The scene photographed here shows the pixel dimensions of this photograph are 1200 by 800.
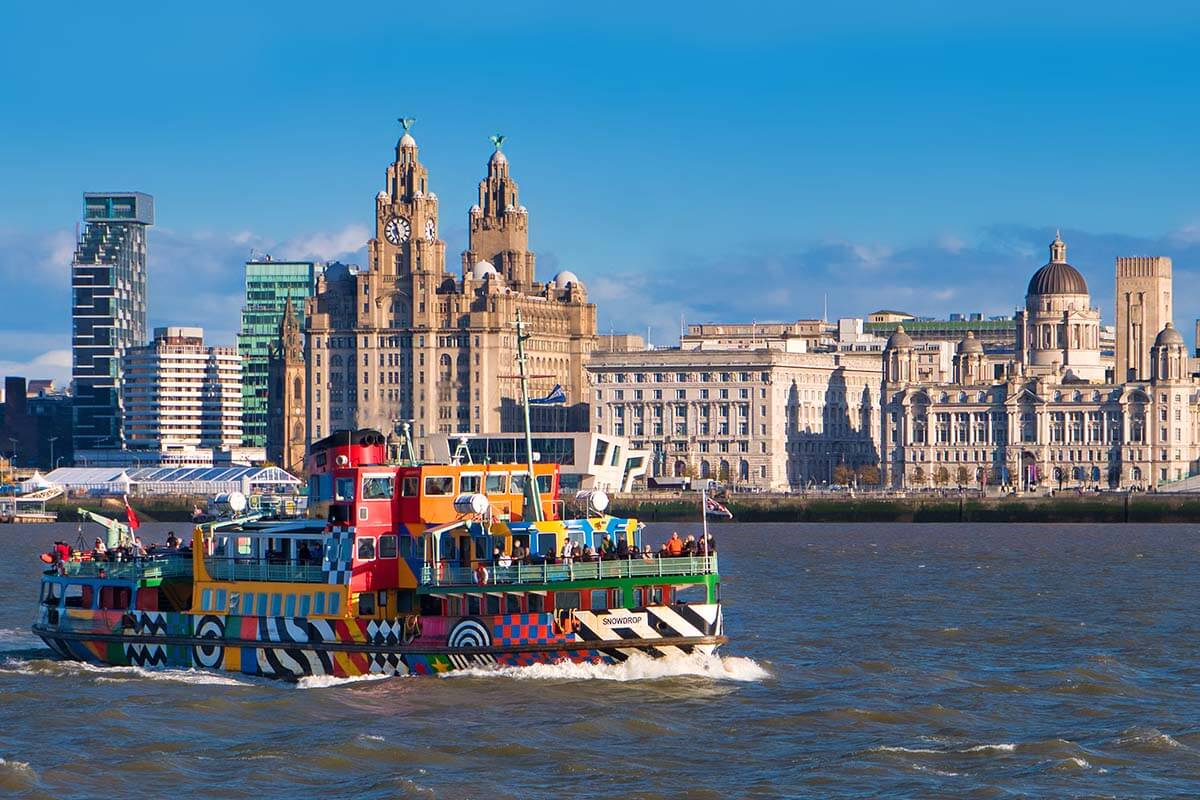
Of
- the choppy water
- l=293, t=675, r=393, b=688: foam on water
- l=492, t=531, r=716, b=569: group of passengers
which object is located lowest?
the choppy water

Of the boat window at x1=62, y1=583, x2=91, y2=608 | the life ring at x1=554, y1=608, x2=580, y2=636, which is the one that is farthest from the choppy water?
the boat window at x1=62, y1=583, x2=91, y2=608

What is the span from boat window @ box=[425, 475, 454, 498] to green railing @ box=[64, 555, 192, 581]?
736 centimetres

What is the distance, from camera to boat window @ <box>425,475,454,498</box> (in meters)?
60.1

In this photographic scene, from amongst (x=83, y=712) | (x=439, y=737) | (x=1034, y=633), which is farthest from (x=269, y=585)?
(x=1034, y=633)

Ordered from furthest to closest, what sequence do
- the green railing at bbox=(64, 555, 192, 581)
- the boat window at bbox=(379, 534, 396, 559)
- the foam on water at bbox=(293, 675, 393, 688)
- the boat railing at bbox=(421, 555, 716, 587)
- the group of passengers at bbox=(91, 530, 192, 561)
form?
the group of passengers at bbox=(91, 530, 192, 561), the green railing at bbox=(64, 555, 192, 581), the boat window at bbox=(379, 534, 396, 559), the foam on water at bbox=(293, 675, 393, 688), the boat railing at bbox=(421, 555, 716, 587)

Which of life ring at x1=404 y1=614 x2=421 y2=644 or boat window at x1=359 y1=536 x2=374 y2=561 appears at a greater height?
boat window at x1=359 y1=536 x2=374 y2=561

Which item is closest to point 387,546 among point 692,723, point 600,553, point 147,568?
point 600,553

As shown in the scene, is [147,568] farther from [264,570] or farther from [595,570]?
[595,570]

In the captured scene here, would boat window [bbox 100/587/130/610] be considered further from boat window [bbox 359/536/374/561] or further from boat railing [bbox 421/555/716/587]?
boat railing [bbox 421/555/716/587]

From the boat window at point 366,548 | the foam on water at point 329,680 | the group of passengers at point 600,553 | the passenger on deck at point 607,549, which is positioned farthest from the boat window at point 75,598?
the passenger on deck at point 607,549

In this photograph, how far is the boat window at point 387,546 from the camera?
5969 cm

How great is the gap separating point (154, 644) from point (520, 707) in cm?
1241

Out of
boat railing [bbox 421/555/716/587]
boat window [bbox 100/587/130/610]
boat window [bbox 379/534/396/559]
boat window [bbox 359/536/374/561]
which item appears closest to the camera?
boat railing [bbox 421/555/716/587]

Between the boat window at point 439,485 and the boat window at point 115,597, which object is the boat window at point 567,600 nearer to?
the boat window at point 439,485
